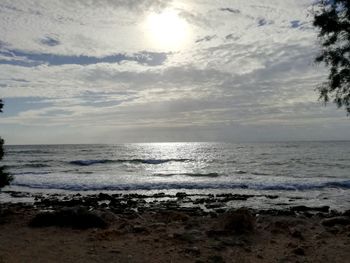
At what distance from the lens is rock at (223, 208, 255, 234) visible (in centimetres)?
1216

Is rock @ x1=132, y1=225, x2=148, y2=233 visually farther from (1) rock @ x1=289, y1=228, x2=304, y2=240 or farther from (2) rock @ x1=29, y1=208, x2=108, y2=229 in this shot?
(1) rock @ x1=289, y1=228, x2=304, y2=240

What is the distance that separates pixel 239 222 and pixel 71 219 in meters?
5.56

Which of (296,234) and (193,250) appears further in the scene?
(296,234)

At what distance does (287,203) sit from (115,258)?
14.9 m

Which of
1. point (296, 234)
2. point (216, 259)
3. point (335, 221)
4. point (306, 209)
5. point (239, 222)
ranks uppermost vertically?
point (239, 222)

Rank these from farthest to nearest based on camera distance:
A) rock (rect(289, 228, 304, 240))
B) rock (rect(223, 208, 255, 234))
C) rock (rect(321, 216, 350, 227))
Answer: rock (rect(321, 216, 350, 227)), rock (rect(223, 208, 255, 234)), rock (rect(289, 228, 304, 240))

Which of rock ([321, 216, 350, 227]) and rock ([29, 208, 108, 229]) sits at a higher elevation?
rock ([29, 208, 108, 229])

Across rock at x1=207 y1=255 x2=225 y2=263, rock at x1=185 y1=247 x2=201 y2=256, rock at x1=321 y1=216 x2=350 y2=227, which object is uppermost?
rock at x1=185 y1=247 x2=201 y2=256

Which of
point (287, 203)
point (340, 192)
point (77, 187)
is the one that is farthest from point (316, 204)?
point (77, 187)

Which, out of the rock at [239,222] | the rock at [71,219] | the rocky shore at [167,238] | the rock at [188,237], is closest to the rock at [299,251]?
the rocky shore at [167,238]

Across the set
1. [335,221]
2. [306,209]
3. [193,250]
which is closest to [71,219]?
[193,250]

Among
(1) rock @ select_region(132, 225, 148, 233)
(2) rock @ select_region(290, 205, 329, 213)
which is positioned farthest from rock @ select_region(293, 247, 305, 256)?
(2) rock @ select_region(290, 205, 329, 213)

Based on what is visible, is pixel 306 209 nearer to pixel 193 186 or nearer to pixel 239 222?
pixel 239 222

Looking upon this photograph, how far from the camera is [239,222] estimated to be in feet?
40.2
